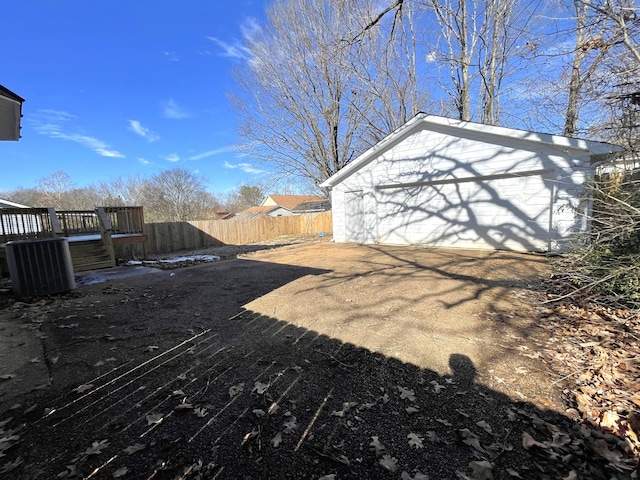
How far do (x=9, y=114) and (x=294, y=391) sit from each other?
298 inches

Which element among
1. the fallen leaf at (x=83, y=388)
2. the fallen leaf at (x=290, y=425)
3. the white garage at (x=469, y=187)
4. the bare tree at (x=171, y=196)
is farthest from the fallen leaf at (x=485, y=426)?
the bare tree at (x=171, y=196)

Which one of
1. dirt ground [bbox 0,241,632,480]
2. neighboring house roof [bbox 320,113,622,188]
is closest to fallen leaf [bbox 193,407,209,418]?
dirt ground [bbox 0,241,632,480]

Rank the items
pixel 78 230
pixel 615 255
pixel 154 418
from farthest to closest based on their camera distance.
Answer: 1. pixel 78 230
2. pixel 615 255
3. pixel 154 418

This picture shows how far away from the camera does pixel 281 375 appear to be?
258 cm

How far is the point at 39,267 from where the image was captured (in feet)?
17.3

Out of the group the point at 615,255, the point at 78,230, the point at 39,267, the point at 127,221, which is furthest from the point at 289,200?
the point at 615,255

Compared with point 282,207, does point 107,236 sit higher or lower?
lower

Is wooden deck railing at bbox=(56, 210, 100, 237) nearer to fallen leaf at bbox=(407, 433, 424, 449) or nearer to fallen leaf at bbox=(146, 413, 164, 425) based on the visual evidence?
fallen leaf at bbox=(146, 413, 164, 425)

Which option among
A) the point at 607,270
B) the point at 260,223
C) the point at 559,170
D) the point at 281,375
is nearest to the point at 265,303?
the point at 281,375

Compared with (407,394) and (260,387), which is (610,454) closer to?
(407,394)

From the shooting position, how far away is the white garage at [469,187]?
7273 millimetres

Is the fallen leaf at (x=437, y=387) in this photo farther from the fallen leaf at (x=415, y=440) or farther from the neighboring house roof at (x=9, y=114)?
the neighboring house roof at (x=9, y=114)

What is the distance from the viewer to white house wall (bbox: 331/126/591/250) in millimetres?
7348

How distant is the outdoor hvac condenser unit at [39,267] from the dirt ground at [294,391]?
72 centimetres
